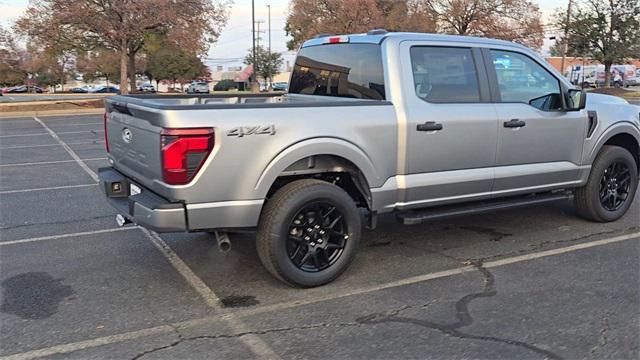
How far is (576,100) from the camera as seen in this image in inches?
223

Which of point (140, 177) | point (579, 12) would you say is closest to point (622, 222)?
point (140, 177)

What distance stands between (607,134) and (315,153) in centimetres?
354

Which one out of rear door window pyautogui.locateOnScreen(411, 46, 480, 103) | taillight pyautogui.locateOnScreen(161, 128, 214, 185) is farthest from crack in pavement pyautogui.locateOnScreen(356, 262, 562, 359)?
rear door window pyautogui.locateOnScreen(411, 46, 480, 103)

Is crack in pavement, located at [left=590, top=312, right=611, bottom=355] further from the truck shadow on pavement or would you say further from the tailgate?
the truck shadow on pavement

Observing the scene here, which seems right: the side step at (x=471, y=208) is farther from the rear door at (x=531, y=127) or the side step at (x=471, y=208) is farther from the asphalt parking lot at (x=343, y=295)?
the asphalt parking lot at (x=343, y=295)

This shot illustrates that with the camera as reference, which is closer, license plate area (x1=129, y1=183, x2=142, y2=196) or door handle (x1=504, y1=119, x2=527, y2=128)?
license plate area (x1=129, y1=183, x2=142, y2=196)

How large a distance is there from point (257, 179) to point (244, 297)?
2.96ft

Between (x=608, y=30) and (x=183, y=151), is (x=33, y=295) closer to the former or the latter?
(x=183, y=151)

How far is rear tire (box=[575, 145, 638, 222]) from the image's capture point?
6.10 metres

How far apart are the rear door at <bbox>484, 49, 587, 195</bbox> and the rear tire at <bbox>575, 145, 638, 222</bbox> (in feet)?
1.21

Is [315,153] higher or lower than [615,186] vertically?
higher

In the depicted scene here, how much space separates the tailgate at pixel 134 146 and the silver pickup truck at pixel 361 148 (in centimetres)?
2

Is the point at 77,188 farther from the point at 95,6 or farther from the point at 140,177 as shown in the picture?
the point at 95,6

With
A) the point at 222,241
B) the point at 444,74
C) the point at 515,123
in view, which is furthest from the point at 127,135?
the point at 515,123
